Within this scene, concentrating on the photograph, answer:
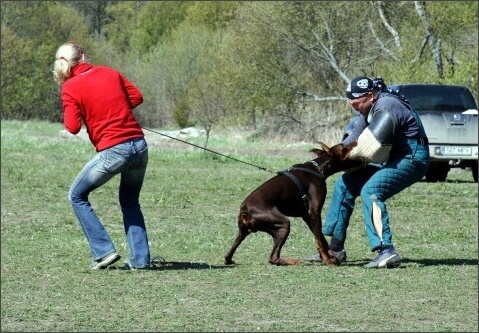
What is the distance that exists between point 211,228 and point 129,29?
6737 centimetres

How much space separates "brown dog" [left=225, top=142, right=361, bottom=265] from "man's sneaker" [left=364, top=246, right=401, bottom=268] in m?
0.43

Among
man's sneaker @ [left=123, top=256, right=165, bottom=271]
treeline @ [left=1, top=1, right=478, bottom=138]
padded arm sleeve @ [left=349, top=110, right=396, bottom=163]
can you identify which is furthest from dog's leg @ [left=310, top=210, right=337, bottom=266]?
treeline @ [left=1, top=1, right=478, bottom=138]

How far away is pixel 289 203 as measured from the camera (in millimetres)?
10141

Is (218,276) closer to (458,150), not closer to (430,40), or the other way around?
(458,150)

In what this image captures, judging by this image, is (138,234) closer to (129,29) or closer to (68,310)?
(68,310)

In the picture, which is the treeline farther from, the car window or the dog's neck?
the dog's neck

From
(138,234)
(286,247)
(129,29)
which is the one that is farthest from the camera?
(129,29)

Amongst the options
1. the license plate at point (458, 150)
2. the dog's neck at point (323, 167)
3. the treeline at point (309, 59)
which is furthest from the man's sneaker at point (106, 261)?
the treeline at point (309, 59)

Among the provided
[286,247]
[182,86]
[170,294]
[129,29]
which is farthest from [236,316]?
[129,29]

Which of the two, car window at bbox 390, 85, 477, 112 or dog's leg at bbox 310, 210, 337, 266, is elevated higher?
dog's leg at bbox 310, 210, 337, 266

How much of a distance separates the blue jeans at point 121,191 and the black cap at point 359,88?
6.07ft

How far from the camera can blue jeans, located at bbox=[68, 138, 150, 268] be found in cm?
946

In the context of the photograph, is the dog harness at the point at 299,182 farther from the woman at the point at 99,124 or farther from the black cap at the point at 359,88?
the woman at the point at 99,124

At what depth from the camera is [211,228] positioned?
13.4 meters
